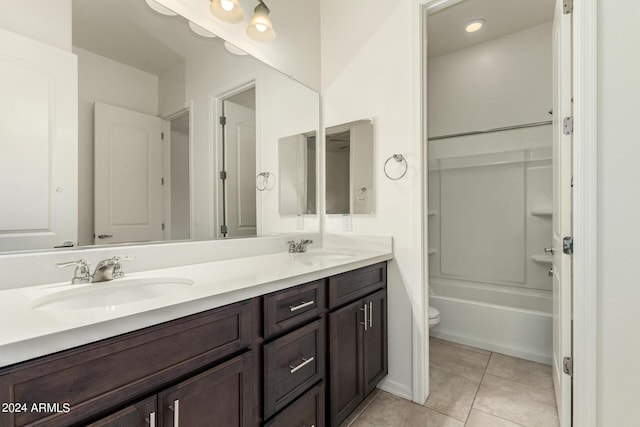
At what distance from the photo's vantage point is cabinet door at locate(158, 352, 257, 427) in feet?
2.37

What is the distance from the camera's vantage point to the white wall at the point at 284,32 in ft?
4.73

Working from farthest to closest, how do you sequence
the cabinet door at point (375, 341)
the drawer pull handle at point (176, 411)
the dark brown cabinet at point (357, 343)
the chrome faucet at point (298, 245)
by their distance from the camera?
the chrome faucet at point (298, 245) < the cabinet door at point (375, 341) < the dark brown cabinet at point (357, 343) < the drawer pull handle at point (176, 411)

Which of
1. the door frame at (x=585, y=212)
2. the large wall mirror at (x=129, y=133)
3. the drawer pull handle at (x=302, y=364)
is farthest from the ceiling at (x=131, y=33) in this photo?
the door frame at (x=585, y=212)

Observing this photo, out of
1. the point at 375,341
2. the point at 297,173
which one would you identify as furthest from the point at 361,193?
the point at 375,341

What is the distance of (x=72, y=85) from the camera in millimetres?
1062

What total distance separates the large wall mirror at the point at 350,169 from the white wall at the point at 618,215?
108cm

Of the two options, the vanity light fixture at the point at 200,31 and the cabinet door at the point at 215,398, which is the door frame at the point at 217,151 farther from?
the cabinet door at the point at 215,398

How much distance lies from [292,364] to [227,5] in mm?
1753

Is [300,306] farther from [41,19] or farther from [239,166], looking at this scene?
[41,19]

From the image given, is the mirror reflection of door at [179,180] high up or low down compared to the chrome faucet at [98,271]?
up

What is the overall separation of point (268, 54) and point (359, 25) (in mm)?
666

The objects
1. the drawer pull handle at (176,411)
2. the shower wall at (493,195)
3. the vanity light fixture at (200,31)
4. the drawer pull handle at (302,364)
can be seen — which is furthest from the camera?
the shower wall at (493,195)

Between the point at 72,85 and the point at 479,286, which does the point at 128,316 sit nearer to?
the point at 72,85

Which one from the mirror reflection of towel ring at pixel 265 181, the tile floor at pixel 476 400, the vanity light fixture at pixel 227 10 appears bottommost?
the tile floor at pixel 476 400
